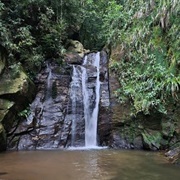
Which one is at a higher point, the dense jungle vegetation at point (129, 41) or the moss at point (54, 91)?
the dense jungle vegetation at point (129, 41)

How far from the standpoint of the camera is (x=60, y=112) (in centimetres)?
1138

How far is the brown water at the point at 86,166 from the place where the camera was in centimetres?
640

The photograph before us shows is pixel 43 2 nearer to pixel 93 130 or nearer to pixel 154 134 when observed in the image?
pixel 93 130

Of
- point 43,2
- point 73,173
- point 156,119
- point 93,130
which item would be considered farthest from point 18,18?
point 73,173

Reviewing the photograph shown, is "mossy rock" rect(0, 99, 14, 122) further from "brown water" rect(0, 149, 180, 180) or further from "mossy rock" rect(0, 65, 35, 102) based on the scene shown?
"brown water" rect(0, 149, 180, 180)

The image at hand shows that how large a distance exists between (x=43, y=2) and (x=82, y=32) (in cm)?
592

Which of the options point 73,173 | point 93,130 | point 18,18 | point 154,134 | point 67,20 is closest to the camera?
point 73,173

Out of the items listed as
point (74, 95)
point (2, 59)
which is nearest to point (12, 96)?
point (2, 59)

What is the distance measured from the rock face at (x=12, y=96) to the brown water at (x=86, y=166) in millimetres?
1188

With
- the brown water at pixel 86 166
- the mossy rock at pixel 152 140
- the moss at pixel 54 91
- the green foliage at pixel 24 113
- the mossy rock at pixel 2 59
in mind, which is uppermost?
the mossy rock at pixel 2 59

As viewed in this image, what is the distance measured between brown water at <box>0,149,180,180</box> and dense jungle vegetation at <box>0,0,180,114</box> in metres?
2.52

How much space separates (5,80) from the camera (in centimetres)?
1054

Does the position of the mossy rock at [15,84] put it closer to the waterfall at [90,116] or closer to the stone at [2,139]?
the stone at [2,139]

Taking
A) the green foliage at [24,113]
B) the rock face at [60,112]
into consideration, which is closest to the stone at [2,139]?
the rock face at [60,112]
